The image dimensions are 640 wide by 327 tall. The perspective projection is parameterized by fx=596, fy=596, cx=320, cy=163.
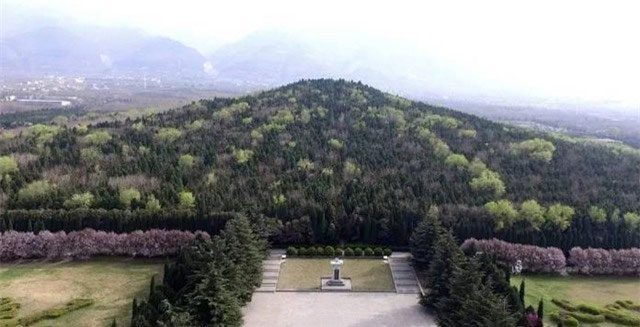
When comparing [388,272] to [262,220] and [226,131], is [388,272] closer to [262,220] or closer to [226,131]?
[262,220]

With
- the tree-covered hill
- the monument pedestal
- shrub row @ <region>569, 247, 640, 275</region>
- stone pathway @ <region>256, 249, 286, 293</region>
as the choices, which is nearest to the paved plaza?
the monument pedestal

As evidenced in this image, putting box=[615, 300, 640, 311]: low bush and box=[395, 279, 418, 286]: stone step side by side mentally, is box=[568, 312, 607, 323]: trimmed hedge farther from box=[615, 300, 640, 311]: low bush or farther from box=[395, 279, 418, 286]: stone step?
box=[395, 279, 418, 286]: stone step

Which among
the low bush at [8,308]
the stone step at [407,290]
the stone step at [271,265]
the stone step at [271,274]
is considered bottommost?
the low bush at [8,308]

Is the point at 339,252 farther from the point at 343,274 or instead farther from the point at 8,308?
the point at 8,308

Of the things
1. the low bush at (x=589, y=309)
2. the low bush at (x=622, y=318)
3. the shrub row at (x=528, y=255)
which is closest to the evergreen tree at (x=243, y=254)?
the shrub row at (x=528, y=255)

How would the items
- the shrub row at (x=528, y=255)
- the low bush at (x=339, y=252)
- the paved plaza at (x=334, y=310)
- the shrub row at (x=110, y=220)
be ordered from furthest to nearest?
the shrub row at (x=110, y=220) < the low bush at (x=339, y=252) < the shrub row at (x=528, y=255) < the paved plaza at (x=334, y=310)

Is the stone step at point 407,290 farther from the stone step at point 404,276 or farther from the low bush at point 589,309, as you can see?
the low bush at point 589,309
